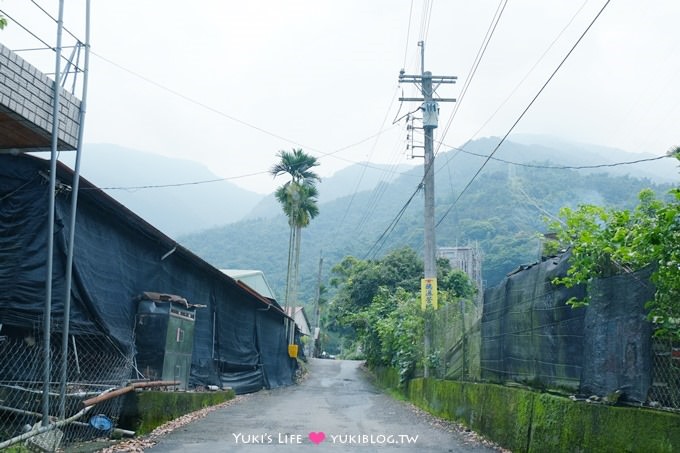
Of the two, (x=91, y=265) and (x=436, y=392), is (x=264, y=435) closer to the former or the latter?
(x=91, y=265)

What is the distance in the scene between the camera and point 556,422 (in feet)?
23.2

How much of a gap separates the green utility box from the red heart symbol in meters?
4.32

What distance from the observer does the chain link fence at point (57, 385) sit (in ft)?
27.2

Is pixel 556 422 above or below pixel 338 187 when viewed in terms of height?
below

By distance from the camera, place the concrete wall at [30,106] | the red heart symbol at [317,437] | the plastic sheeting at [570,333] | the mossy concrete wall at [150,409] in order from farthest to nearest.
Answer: the mossy concrete wall at [150,409]
the red heart symbol at [317,437]
the concrete wall at [30,106]
the plastic sheeting at [570,333]

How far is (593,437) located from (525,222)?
180ft

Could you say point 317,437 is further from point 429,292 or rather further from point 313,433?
point 429,292

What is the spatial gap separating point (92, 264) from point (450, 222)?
185ft

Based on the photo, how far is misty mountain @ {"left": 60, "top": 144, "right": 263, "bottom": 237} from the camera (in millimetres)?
141500

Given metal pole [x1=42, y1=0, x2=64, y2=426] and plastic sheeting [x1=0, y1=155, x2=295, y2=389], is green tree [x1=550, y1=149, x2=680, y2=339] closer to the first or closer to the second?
metal pole [x1=42, y1=0, x2=64, y2=426]

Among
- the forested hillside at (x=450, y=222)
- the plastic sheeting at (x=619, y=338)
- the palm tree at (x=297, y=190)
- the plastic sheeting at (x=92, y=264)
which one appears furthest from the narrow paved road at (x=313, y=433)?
the forested hillside at (x=450, y=222)

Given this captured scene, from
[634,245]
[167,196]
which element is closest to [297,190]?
[634,245]

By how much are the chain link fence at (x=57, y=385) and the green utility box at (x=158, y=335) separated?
1.14 meters

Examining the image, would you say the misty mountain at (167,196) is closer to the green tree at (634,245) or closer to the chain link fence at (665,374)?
the green tree at (634,245)
